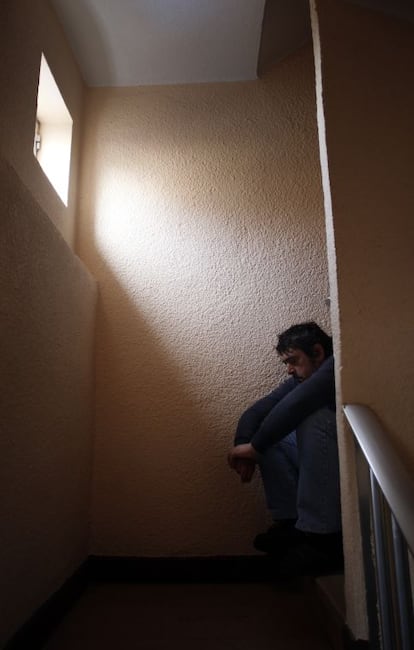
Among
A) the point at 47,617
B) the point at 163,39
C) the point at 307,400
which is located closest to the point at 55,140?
the point at 163,39

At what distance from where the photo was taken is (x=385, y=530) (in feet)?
2.53

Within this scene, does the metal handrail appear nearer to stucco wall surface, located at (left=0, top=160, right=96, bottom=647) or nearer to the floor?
the floor

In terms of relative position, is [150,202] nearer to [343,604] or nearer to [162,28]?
[162,28]

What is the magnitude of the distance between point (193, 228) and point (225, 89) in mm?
763

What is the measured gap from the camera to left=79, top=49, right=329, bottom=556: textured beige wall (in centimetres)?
171

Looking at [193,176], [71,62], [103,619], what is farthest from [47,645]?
[71,62]

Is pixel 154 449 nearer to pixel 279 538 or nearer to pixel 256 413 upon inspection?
pixel 256 413

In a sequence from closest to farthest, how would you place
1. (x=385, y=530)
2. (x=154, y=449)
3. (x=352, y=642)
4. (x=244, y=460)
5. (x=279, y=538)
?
(x=385, y=530) → (x=352, y=642) → (x=279, y=538) → (x=244, y=460) → (x=154, y=449)

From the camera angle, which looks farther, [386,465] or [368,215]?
[368,215]

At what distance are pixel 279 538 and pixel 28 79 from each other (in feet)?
5.65

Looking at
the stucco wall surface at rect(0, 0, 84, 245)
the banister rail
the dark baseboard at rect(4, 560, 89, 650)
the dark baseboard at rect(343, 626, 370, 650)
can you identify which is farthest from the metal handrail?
the stucco wall surface at rect(0, 0, 84, 245)

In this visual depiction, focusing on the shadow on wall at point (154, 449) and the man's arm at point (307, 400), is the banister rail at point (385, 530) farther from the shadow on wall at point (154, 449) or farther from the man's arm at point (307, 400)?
the shadow on wall at point (154, 449)

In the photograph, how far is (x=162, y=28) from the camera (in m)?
1.89

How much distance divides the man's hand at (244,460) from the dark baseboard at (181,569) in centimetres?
37
